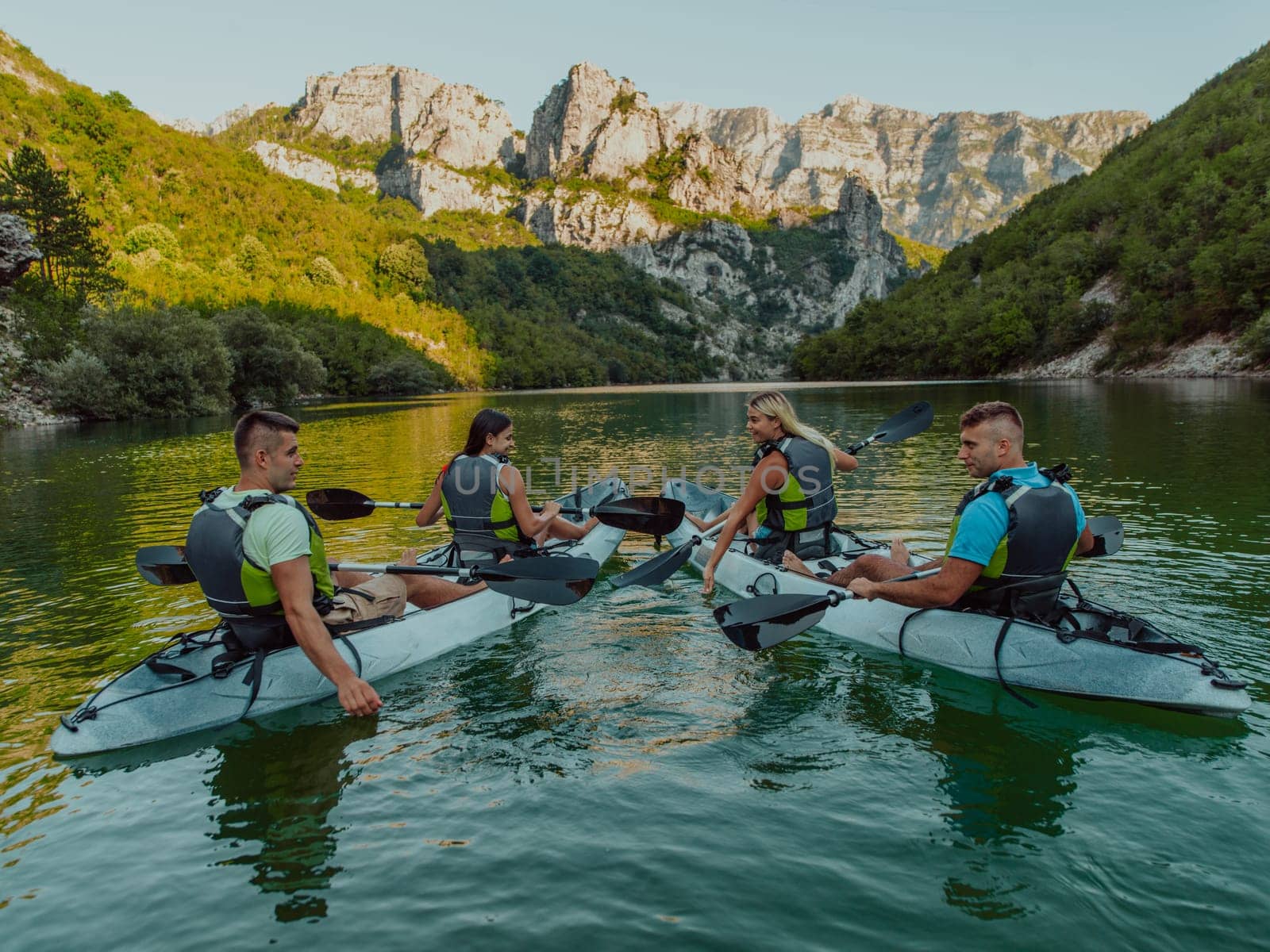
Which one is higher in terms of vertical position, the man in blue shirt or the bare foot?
the man in blue shirt

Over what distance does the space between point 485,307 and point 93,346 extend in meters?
86.8

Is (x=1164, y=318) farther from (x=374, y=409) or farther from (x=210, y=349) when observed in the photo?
(x=210, y=349)

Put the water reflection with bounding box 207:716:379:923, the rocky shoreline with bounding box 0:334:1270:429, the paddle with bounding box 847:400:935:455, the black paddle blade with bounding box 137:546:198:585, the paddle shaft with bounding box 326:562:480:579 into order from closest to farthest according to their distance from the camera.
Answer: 1. the water reflection with bounding box 207:716:379:923
2. the black paddle blade with bounding box 137:546:198:585
3. the paddle shaft with bounding box 326:562:480:579
4. the paddle with bounding box 847:400:935:455
5. the rocky shoreline with bounding box 0:334:1270:429

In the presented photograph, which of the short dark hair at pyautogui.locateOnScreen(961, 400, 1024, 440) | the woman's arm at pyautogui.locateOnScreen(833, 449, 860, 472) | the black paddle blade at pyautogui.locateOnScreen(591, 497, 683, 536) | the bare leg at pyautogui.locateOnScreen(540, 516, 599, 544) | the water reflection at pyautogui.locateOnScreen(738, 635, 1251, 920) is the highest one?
the short dark hair at pyautogui.locateOnScreen(961, 400, 1024, 440)

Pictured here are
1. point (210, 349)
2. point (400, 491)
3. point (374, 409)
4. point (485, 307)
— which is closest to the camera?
point (400, 491)

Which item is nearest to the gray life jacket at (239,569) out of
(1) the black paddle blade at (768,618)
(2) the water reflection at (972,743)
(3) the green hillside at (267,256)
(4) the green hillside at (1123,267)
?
(1) the black paddle blade at (768,618)

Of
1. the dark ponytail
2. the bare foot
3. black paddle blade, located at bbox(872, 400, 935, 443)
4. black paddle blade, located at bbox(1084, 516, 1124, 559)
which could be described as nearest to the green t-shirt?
the dark ponytail

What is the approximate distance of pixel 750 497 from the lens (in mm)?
7613

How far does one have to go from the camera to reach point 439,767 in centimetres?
502

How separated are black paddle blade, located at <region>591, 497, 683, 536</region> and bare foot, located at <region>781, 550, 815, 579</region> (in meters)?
1.47

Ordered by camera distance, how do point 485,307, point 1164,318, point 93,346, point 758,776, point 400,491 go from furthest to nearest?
point 485,307, point 1164,318, point 93,346, point 400,491, point 758,776

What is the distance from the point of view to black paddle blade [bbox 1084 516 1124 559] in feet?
21.1

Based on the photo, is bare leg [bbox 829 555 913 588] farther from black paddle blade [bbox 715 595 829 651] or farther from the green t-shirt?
the green t-shirt

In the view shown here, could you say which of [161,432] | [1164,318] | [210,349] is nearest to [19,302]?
[210,349]
